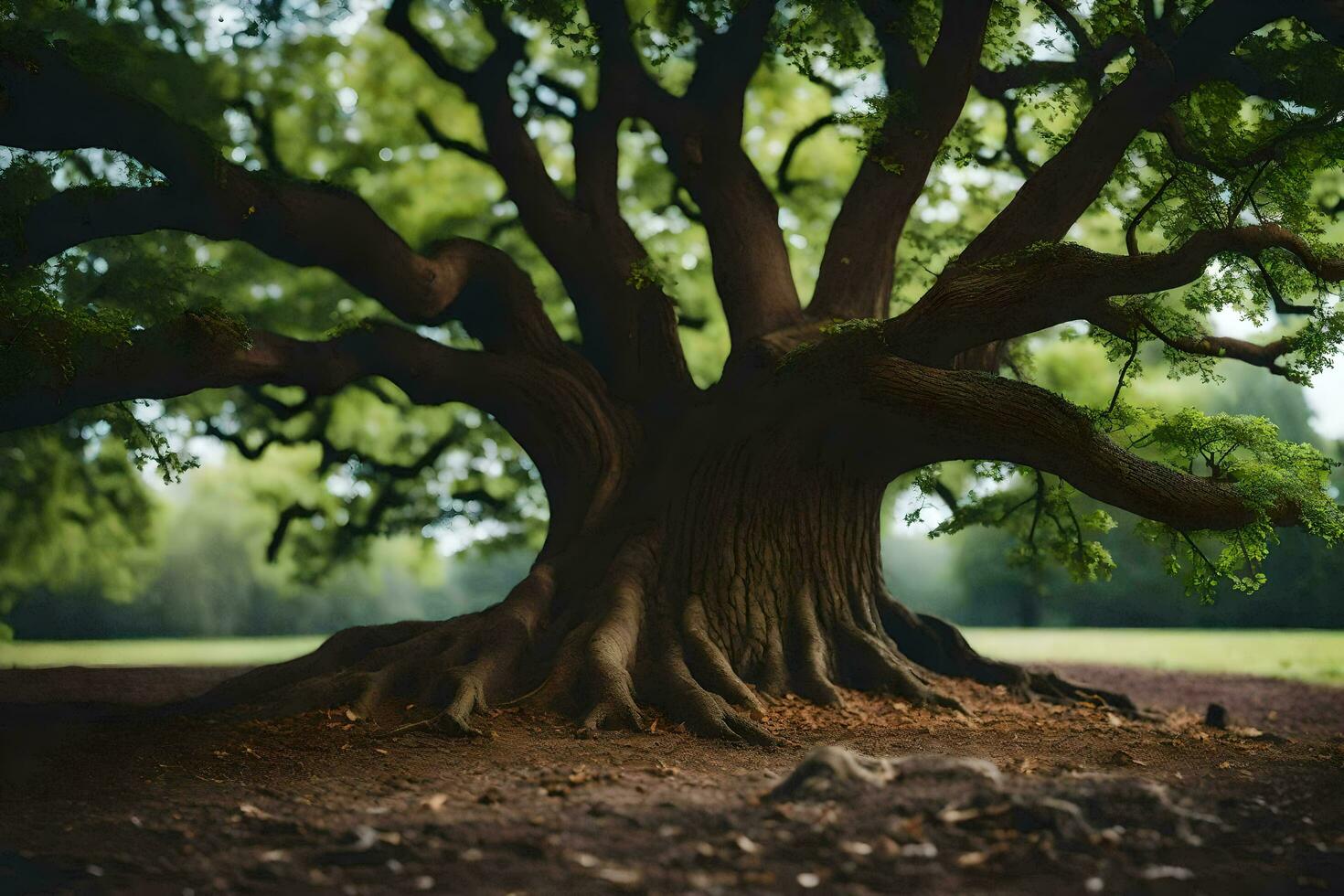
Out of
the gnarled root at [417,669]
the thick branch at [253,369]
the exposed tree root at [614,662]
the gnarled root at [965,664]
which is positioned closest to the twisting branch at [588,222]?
the thick branch at [253,369]

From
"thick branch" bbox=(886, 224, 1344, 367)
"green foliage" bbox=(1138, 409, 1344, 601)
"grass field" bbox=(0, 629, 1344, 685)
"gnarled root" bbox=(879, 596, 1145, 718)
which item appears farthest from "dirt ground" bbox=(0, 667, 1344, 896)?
"grass field" bbox=(0, 629, 1344, 685)

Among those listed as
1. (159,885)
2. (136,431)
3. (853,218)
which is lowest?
(159,885)

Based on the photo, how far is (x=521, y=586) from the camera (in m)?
9.38

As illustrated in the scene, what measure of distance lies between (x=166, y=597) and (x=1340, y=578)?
2512 cm

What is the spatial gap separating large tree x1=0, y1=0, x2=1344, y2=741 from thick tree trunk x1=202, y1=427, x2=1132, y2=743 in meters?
0.04

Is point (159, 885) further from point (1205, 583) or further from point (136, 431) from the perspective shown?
point (1205, 583)

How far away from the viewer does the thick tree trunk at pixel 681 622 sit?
808cm

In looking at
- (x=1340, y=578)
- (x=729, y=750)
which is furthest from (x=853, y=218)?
(x=1340, y=578)

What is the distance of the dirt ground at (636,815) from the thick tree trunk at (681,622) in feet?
2.60

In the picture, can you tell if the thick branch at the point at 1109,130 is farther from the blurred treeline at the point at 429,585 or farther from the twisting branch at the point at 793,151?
the blurred treeline at the point at 429,585

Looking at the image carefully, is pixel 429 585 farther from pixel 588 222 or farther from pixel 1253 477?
pixel 1253 477

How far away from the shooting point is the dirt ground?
3799 mm

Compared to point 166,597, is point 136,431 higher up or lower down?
higher up

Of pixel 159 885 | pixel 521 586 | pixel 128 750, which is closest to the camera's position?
pixel 159 885
